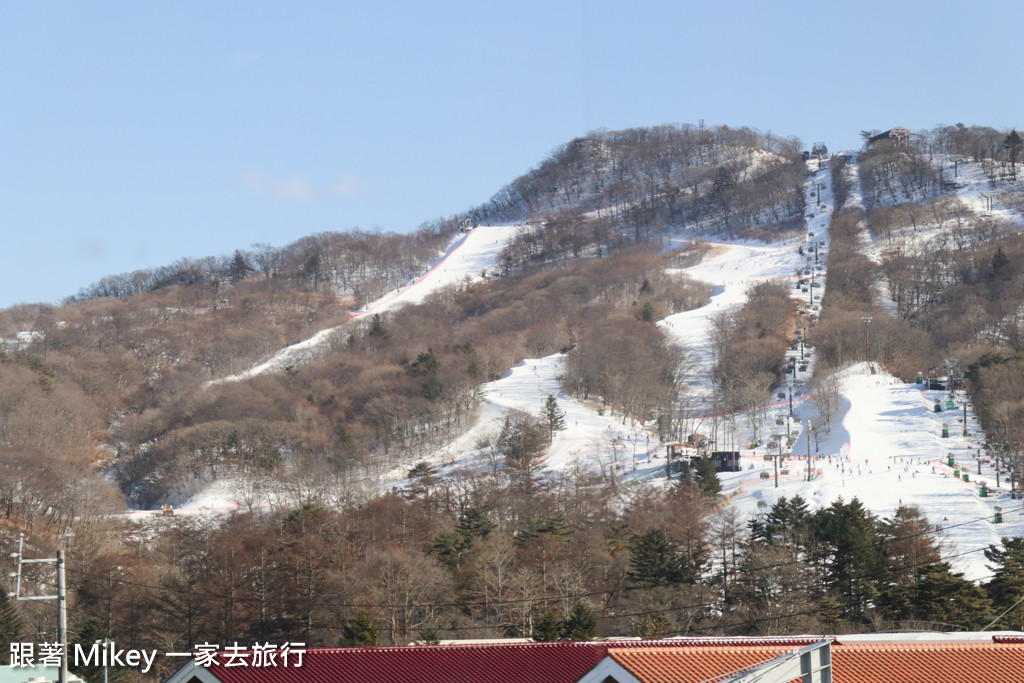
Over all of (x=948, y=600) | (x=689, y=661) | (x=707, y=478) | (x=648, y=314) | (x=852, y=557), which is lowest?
(x=948, y=600)

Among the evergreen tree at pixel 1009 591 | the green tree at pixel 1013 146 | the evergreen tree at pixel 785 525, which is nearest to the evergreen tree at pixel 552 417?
the evergreen tree at pixel 785 525

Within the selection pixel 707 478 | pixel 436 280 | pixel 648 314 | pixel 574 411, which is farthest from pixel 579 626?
pixel 436 280

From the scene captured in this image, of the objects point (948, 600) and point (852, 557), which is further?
point (852, 557)

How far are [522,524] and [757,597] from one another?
36.2 ft

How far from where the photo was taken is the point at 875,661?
12.3 m

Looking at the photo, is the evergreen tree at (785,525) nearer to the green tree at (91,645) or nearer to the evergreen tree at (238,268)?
the green tree at (91,645)

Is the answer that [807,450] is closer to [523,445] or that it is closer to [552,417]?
[523,445]

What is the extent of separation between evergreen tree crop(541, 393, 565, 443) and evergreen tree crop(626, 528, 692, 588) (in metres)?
20.6

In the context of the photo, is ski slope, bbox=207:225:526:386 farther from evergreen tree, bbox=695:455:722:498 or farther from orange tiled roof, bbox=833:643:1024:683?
orange tiled roof, bbox=833:643:1024:683

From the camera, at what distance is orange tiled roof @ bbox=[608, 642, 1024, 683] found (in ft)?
38.2

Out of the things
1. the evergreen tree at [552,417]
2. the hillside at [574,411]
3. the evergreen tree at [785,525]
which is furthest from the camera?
the evergreen tree at [552,417]

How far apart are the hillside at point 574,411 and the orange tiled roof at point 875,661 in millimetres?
13263

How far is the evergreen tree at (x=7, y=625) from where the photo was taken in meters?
26.8

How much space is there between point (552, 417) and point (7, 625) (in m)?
29.9
